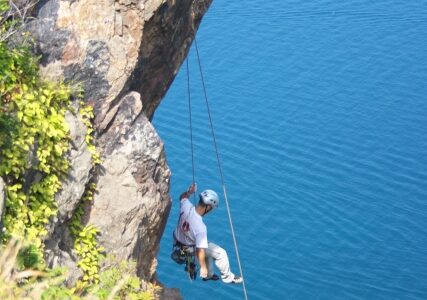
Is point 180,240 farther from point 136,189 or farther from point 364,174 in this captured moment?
point 364,174

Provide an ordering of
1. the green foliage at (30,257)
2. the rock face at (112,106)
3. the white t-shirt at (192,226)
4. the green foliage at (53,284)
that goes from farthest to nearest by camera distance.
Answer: the white t-shirt at (192,226) → the rock face at (112,106) → the green foliage at (30,257) → the green foliage at (53,284)

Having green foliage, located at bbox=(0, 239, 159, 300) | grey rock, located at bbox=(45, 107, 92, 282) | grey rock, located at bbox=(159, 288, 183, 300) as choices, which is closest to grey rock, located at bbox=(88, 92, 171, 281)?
green foliage, located at bbox=(0, 239, 159, 300)

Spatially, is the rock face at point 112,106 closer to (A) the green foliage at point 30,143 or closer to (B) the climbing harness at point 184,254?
(A) the green foliage at point 30,143

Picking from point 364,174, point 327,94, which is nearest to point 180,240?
point 364,174

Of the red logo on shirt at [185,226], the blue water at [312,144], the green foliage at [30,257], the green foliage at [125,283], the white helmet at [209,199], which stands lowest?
the blue water at [312,144]

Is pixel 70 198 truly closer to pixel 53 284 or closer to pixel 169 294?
pixel 53 284

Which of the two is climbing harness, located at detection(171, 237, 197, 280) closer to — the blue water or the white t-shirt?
the white t-shirt

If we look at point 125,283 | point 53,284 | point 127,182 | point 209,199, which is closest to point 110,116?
point 127,182

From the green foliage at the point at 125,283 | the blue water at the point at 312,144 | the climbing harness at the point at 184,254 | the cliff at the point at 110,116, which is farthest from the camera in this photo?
the blue water at the point at 312,144

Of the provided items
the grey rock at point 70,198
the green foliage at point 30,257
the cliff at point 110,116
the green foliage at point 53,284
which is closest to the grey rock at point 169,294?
the green foliage at point 53,284

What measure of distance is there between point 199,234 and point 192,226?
0.38ft

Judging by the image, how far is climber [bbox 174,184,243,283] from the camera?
384 inches

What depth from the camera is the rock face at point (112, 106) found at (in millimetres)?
8070

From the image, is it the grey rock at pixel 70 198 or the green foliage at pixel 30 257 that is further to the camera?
the grey rock at pixel 70 198
